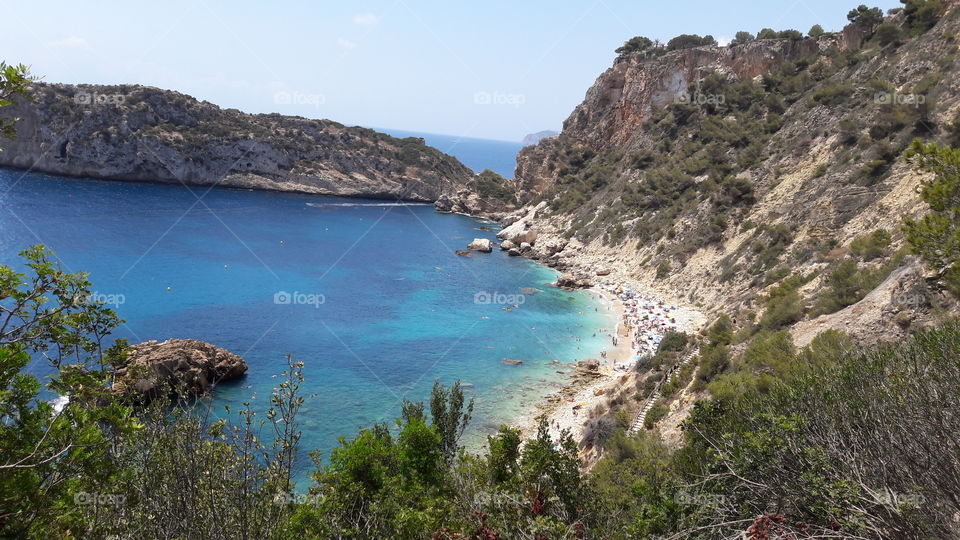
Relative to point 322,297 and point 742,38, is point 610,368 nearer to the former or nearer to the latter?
point 322,297

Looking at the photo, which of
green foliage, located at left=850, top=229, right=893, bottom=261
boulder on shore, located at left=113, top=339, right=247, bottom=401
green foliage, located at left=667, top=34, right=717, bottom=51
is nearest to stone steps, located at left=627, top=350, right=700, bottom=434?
green foliage, located at left=850, top=229, right=893, bottom=261

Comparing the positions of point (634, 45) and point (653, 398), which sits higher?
point (634, 45)

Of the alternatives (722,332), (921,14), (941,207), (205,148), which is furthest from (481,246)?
(205,148)

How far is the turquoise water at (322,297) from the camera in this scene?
29.1 m

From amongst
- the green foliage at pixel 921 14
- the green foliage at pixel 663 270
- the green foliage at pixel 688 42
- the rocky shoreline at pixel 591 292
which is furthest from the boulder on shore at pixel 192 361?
the green foliage at pixel 688 42

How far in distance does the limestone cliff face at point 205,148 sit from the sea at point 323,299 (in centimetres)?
789

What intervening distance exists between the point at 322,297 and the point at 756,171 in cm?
3810

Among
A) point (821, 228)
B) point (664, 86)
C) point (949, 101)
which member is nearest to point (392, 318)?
point (821, 228)

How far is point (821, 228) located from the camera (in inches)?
1238

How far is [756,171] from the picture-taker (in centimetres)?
4388

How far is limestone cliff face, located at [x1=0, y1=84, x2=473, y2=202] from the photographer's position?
82.9m

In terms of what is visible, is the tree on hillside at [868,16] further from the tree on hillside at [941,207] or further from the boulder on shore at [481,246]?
the tree on hillside at [941,207]

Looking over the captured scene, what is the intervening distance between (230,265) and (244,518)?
1971 inches

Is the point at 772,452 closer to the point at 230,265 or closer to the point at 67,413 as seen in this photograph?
the point at 67,413
